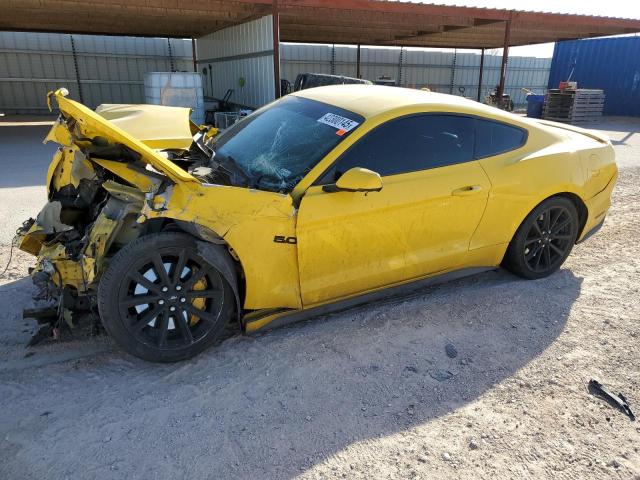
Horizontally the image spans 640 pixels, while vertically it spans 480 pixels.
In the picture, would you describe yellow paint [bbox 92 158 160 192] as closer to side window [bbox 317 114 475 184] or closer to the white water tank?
side window [bbox 317 114 475 184]

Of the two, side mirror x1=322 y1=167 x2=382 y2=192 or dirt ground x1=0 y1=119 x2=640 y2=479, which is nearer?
dirt ground x1=0 y1=119 x2=640 y2=479

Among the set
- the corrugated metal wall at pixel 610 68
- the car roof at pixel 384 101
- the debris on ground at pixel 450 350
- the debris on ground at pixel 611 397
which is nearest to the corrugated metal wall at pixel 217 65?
the corrugated metal wall at pixel 610 68

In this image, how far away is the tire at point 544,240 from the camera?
155 inches

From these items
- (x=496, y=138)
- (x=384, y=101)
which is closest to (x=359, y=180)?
(x=384, y=101)

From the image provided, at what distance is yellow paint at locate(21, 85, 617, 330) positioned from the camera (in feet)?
9.14

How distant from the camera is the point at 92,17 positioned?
47.2ft

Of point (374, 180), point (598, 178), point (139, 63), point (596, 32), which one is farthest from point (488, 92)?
point (374, 180)

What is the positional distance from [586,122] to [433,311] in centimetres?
1823

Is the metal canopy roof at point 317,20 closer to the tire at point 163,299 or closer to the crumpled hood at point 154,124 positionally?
the crumpled hood at point 154,124

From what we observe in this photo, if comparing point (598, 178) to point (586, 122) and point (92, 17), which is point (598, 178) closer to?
point (92, 17)

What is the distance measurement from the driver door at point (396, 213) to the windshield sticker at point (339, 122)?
0.44ft

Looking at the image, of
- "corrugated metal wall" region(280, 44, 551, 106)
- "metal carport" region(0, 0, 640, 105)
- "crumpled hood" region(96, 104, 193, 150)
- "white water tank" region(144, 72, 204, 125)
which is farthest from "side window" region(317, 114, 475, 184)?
"corrugated metal wall" region(280, 44, 551, 106)

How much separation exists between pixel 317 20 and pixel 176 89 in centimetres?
529

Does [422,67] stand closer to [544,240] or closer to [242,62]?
[242,62]
